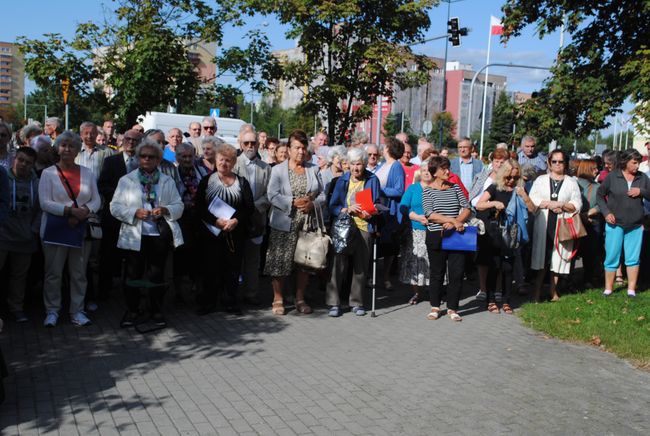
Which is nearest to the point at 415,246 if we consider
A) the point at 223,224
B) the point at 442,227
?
the point at 442,227

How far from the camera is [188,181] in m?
8.38

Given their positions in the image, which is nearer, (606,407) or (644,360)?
(606,407)

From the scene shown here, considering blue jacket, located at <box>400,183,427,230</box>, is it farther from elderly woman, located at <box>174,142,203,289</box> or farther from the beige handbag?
elderly woman, located at <box>174,142,203,289</box>

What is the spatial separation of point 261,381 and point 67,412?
1588 mm

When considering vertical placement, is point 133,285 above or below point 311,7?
below

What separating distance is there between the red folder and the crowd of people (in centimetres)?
2

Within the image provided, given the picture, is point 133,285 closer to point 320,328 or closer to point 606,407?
point 320,328

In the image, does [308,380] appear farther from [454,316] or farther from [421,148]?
[421,148]

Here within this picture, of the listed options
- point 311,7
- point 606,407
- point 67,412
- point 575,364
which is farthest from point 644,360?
point 311,7

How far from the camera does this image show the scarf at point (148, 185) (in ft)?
24.0

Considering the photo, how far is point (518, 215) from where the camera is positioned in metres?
8.97

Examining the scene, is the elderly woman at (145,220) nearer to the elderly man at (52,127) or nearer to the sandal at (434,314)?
the sandal at (434,314)

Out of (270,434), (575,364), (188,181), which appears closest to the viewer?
(270,434)

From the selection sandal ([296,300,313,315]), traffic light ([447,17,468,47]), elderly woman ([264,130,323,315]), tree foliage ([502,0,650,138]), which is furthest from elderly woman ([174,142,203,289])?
traffic light ([447,17,468,47])
